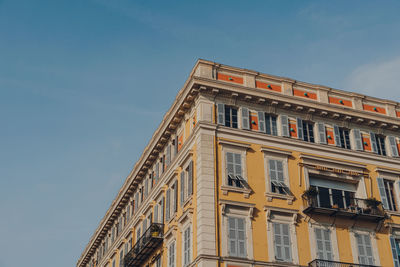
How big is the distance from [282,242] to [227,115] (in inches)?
335

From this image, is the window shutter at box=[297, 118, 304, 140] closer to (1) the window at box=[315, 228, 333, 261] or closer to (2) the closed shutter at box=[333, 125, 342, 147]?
(2) the closed shutter at box=[333, 125, 342, 147]

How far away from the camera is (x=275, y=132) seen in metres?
35.0

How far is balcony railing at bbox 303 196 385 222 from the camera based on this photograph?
1275 inches

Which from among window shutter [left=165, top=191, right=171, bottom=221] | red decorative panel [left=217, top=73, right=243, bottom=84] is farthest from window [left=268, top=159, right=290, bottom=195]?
window shutter [left=165, top=191, right=171, bottom=221]

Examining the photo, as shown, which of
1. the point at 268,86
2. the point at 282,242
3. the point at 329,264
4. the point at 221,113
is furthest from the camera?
the point at 268,86

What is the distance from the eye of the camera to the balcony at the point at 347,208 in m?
32.4

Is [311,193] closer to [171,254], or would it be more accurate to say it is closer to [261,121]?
[261,121]

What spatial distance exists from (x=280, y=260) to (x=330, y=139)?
374 inches

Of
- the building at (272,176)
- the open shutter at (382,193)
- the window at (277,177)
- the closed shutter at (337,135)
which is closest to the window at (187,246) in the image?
the building at (272,176)

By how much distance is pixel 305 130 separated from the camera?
35.9 meters

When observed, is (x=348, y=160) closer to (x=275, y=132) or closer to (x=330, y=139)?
(x=330, y=139)

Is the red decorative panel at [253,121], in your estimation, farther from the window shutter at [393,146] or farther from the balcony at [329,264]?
the window shutter at [393,146]

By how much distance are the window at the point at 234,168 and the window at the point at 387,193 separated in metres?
9.56

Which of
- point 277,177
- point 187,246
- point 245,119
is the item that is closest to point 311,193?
point 277,177
